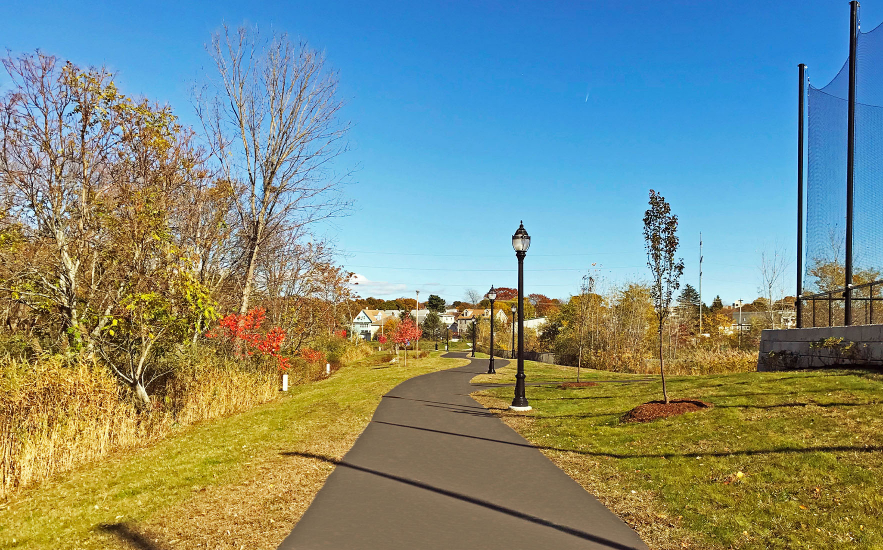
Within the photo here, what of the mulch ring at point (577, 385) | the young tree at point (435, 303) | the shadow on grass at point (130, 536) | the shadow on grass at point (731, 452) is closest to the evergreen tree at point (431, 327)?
the young tree at point (435, 303)

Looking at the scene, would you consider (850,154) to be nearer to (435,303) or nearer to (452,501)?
(452,501)

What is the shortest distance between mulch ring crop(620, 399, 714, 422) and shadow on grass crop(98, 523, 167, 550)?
8.40 m

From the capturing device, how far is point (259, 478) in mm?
7527

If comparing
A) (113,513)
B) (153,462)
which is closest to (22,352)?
(153,462)

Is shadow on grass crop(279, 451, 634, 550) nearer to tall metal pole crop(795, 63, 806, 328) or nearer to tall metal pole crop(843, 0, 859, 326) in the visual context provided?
tall metal pole crop(843, 0, 859, 326)

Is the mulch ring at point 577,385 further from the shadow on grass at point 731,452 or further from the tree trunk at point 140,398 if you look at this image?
the tree trunk at point 140,398

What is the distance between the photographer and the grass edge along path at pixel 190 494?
17.9 feet

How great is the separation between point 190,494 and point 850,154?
16705mm

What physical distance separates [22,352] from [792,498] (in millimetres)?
15097

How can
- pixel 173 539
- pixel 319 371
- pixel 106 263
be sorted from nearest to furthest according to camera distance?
pixel 173 539, pixel 106 263, pixel 319 371

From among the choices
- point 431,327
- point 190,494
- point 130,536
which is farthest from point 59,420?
point 431,327

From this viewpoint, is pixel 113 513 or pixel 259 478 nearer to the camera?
pixel 113 513

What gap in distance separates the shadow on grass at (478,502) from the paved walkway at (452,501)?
11 mm

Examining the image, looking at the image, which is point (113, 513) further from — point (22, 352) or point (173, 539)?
point (22, 352)
